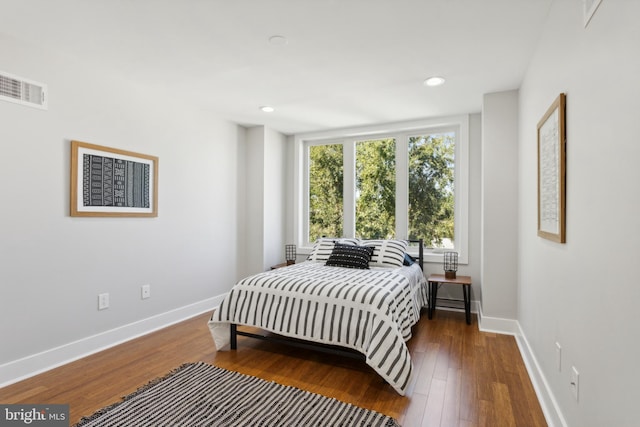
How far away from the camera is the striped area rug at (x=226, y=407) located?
188 cm

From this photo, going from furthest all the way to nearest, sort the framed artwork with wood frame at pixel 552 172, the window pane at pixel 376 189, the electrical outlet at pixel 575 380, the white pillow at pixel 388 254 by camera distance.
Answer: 1. the window pane at pixel 376 189
2. the white pillow at pixel 388 254
3. the framed artwork with wood frame at pixel 552 172
4. the electrical outlet at pixel 575 380

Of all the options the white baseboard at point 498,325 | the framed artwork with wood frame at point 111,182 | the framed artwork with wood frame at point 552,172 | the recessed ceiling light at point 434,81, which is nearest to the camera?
the framed artwork with wood frame at point 552,172

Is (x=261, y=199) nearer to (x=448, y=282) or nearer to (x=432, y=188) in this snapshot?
(x=432, y=188)

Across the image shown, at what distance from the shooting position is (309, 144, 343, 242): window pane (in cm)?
496

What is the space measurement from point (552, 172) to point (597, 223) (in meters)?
0.73

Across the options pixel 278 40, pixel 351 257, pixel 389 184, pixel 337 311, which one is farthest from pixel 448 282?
pixel 278 40

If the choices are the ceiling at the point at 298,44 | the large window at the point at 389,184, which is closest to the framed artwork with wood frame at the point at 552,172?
the ceiling at the point at 298,44

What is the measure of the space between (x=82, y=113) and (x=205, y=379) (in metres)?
2.34

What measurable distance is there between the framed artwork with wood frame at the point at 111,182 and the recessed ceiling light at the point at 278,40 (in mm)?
1746

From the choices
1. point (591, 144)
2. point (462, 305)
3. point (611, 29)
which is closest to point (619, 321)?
point (591, 144)

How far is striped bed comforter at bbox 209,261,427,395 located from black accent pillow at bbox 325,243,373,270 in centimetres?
34

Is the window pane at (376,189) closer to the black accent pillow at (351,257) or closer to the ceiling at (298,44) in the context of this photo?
the black accent pillow at (351,257)

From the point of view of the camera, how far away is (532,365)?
7.81 ft

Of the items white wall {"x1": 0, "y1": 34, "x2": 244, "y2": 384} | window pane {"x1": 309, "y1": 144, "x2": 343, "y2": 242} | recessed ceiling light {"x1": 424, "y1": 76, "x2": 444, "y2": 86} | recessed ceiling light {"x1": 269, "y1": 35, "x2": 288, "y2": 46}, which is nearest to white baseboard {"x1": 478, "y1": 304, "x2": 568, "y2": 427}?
window pane {"x1": 309, "y1": 144, "x2": 343, "y2": 242}
